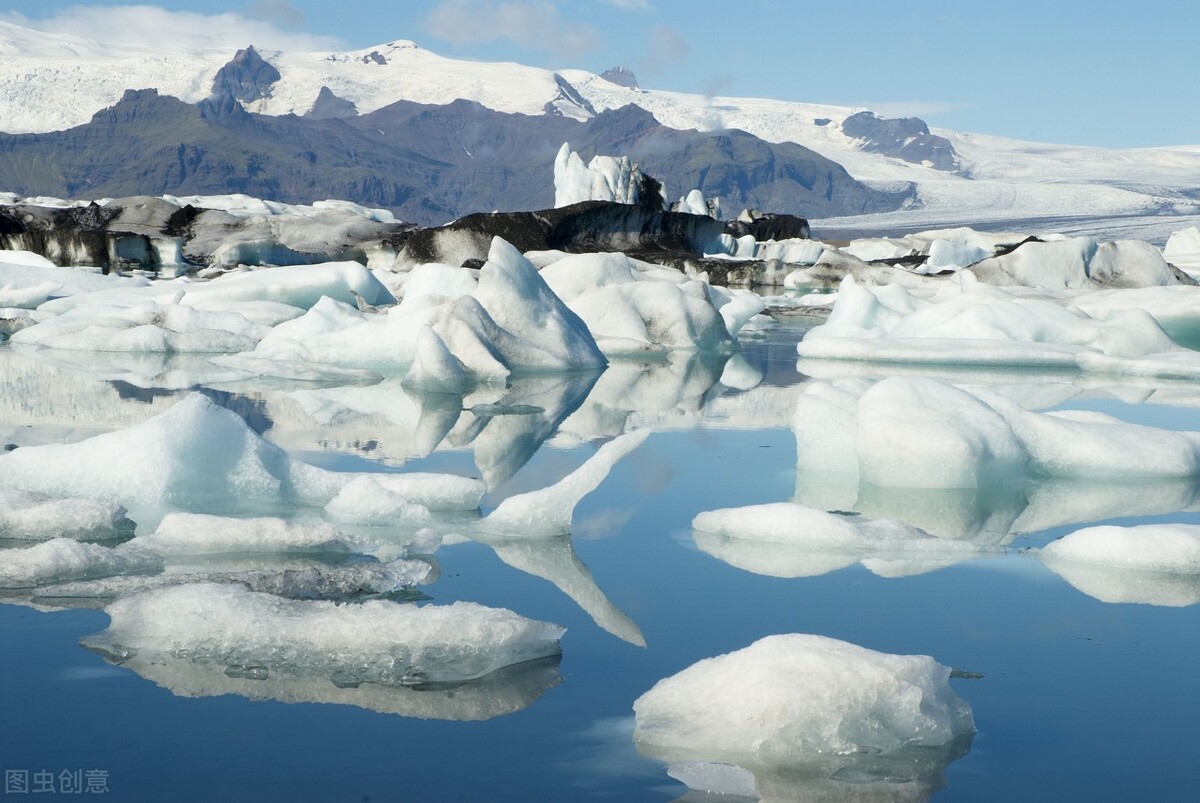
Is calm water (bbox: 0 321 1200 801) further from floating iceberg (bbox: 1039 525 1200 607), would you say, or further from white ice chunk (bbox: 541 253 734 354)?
white ice chunk (bbox: 541 253 734 354)

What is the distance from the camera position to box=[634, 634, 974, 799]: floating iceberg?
2.01 meters

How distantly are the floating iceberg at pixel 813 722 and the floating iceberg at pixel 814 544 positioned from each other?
1.16 meters

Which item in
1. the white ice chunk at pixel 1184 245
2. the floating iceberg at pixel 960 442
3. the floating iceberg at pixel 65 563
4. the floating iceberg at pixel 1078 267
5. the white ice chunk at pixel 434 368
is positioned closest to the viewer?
the floating iceberg at pixel 65 563

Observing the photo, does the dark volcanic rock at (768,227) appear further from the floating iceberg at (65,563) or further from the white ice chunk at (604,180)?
the floating iceberg at (65,563)

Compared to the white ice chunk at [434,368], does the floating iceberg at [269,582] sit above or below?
above

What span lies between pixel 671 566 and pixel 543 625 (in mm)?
886

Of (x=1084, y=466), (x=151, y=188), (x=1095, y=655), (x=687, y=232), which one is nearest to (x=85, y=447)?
(x=1095, y=655)

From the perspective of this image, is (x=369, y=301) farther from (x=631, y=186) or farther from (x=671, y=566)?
(x=631, y=186)

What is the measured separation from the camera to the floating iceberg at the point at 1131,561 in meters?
3.24

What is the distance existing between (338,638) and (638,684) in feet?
1.98

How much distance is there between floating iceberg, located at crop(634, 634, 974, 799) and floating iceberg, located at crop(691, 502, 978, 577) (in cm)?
116

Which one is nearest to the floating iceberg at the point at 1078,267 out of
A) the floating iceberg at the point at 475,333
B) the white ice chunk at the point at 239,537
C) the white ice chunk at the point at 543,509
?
the floating iceberg at the point at 475,333

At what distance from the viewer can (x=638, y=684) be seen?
2.44m

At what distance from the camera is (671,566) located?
343 cm
